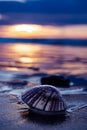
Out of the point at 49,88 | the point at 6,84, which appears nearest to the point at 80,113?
the point at 49,88

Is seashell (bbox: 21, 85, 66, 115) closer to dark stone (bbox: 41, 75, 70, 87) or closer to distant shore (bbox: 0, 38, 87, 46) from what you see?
dark stone (bbox: 41, 75, 70, 87)

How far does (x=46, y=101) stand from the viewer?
5434 millimetres

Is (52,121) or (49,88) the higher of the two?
(49,88)

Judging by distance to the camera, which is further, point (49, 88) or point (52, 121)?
point (49, 88)

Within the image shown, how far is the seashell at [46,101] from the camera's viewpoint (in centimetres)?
537

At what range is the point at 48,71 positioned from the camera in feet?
33.0

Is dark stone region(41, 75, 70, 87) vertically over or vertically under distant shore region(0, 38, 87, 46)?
under

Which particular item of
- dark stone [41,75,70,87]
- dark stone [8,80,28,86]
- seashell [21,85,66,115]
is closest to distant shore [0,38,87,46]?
dark stone [8,80,28,86]

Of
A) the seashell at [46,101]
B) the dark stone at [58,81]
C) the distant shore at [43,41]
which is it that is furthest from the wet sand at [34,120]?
the distant shore at [43,41]

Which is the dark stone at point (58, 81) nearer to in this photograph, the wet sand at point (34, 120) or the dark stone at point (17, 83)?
the dark stone at point (17, 83)

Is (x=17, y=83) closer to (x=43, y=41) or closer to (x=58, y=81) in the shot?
(x=58, y=81)

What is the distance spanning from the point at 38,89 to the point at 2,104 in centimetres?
72

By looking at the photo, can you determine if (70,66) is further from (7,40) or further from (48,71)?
(7,40)

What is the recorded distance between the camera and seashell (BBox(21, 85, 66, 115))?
5367 mm
